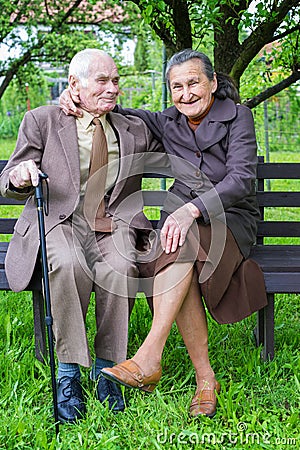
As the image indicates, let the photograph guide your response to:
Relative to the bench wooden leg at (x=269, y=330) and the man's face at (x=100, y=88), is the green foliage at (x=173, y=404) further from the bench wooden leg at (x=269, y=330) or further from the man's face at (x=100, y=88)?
the man's face at (x=100, y=88)

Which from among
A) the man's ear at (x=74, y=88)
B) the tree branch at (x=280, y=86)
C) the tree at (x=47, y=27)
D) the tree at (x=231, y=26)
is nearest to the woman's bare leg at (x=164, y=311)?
the man's ear at (x=74, y=88)

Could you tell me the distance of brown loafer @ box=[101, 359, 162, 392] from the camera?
9.03ft

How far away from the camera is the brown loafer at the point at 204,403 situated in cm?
291

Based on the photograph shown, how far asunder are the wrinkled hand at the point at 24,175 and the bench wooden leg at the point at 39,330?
1.95 ft

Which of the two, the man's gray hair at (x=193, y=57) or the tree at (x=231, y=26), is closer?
the man's gray hair at (x=193, y=57)

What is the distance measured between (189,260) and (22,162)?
2.76 ft

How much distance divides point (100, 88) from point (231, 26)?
5.40 feet

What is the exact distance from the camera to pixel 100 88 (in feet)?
10.4

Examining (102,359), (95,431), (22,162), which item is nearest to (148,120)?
(22,162)

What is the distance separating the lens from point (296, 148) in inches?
494

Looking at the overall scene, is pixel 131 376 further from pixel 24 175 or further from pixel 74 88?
pixel 74 88

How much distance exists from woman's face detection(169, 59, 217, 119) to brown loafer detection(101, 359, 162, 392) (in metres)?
1.21

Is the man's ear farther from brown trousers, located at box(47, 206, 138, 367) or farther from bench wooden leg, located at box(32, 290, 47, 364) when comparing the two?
bench wooden leg, located at box(32, 290, 47, 364)

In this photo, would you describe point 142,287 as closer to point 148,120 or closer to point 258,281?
point 258,281
